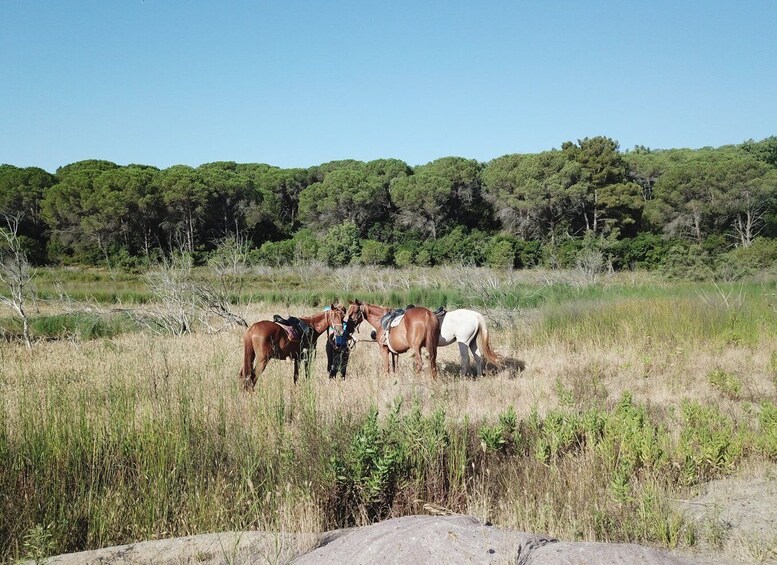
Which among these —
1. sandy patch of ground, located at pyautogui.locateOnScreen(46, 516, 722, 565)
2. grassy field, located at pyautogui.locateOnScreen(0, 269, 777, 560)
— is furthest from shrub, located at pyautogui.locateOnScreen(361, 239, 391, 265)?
sandy patch of ground, located at pyautogui.locateOnScreen(46, 516, 722, 565)

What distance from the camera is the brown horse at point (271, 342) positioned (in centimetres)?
819

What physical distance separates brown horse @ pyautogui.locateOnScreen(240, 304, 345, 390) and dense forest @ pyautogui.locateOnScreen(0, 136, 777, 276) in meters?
29.0

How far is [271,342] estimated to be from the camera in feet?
27.0

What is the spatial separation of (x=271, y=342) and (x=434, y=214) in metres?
43.8

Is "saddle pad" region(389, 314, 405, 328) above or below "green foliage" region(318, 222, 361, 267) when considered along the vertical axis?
below

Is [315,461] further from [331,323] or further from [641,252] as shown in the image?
[641,252]

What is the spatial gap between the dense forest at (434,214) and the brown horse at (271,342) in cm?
2901

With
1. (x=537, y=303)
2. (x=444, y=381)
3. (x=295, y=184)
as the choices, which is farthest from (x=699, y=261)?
(x=295, y=184)

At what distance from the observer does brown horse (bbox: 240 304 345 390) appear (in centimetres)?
819

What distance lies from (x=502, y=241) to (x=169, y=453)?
123 feet

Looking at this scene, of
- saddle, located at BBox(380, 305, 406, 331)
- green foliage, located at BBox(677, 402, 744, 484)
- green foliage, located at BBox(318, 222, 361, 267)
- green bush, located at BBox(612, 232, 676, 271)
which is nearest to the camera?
green foliage, located at BBox(677, 402, 744, 484)

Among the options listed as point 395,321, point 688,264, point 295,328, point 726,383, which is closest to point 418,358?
point 395,321

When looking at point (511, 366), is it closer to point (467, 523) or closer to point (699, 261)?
point (467, 523)

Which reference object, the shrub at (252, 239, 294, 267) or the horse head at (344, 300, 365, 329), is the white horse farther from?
the shrub at (252, 239, 294, 267)
